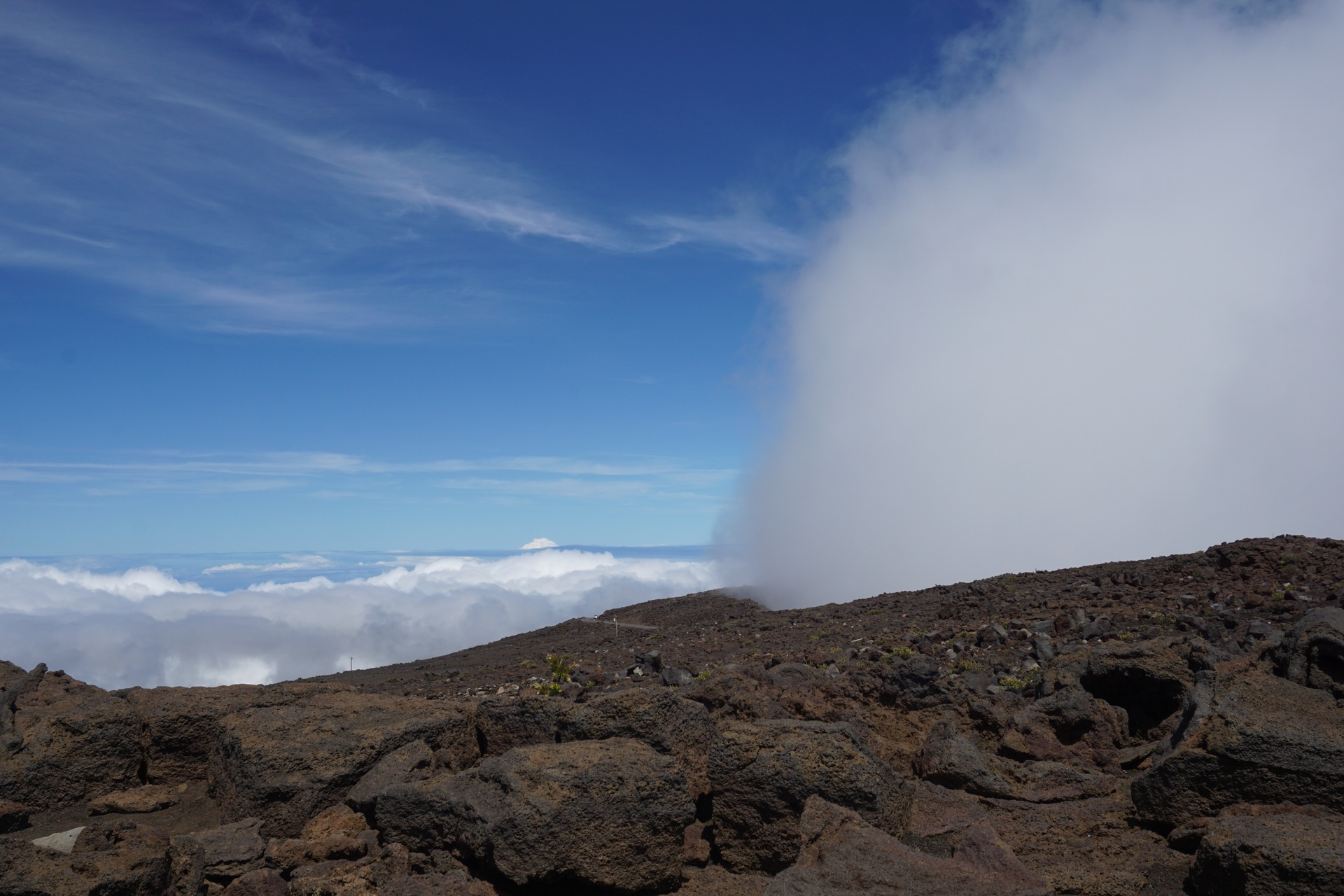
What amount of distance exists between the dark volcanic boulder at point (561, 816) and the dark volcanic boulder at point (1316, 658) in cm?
669

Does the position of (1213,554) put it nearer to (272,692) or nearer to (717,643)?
(717,643)

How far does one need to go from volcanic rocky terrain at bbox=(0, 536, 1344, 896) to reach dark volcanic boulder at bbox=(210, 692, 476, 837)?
21 millimetres

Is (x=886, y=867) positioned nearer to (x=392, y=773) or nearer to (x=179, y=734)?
(x=392, y=773)

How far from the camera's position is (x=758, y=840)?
641 cm

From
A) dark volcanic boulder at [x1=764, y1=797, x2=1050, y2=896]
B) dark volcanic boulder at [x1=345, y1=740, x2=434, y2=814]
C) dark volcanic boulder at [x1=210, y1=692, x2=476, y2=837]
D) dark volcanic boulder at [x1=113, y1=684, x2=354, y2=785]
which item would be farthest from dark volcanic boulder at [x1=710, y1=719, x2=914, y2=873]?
dark volcanic boulder at [x1=113, y1=684, x2=354, y2=785]

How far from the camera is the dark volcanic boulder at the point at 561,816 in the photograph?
565 centimetres

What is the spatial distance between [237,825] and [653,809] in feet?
10.2

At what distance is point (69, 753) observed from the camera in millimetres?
7699

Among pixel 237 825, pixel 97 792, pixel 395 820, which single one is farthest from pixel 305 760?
pixel 97 792

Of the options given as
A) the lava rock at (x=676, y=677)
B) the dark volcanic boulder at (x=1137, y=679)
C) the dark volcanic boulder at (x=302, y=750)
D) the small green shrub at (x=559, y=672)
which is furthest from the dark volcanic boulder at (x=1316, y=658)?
the small green shrub at (x=559, y=672)

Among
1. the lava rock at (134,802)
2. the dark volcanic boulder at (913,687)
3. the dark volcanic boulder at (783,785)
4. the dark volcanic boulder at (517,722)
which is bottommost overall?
the lava rock at (134,802)

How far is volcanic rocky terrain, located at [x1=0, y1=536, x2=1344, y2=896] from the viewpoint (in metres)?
5.57

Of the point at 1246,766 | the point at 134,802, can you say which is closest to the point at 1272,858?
the point at 1246,766

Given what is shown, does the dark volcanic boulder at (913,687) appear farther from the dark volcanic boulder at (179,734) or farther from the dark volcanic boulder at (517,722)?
the dark volcanic boulder at (179,734)
